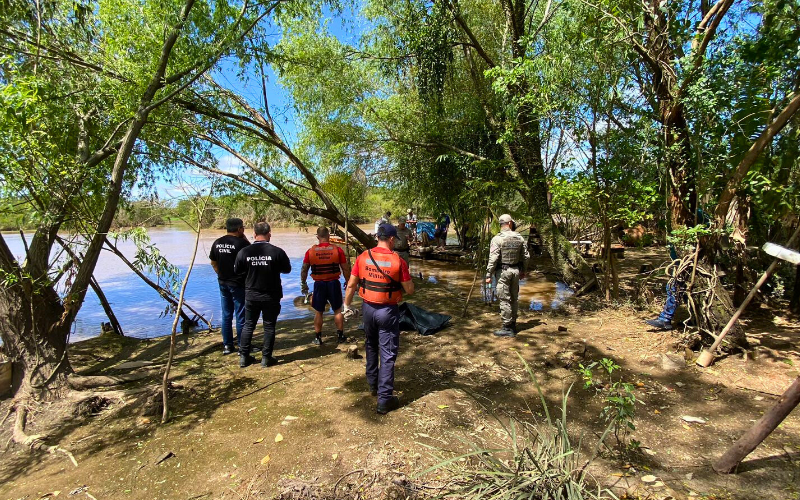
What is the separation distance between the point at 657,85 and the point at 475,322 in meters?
4.21

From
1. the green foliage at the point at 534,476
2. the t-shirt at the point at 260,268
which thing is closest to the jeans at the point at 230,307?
the t-shirt at the point at 260,268

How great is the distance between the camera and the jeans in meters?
5.37

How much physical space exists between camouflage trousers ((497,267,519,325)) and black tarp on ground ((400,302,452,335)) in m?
0.98

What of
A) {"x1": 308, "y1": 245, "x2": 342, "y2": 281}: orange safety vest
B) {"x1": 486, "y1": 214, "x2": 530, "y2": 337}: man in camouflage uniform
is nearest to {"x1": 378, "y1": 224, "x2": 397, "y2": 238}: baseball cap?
{"x1": 308, "y1": 245, "x2": 342, "y2": 281}: orange safety vest

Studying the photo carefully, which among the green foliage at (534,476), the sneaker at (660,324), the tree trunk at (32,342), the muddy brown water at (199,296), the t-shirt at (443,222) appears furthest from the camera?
the t-shirt at (443,222)

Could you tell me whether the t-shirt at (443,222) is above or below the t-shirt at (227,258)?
above

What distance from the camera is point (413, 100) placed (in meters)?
11.8

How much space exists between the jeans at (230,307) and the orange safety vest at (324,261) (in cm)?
101

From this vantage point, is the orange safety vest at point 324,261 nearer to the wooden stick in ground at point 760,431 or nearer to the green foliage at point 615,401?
the green foliage at point 615,401

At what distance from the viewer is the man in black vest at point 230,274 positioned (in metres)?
5.38

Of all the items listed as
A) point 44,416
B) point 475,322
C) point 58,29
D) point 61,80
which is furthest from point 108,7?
point 475,322

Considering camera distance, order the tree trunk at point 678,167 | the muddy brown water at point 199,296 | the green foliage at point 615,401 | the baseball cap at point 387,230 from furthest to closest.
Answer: the muddy brown water at point 199,296, the tree trunk at point 678,167, the baseball cap at point 387,230, the green foliage at point 615,401

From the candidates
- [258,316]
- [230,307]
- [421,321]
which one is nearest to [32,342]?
[230,307]

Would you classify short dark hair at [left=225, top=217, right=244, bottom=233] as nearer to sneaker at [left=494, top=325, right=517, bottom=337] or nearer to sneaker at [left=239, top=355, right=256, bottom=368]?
sneaker at [left=239, top=355, right=256, bottom=368]
